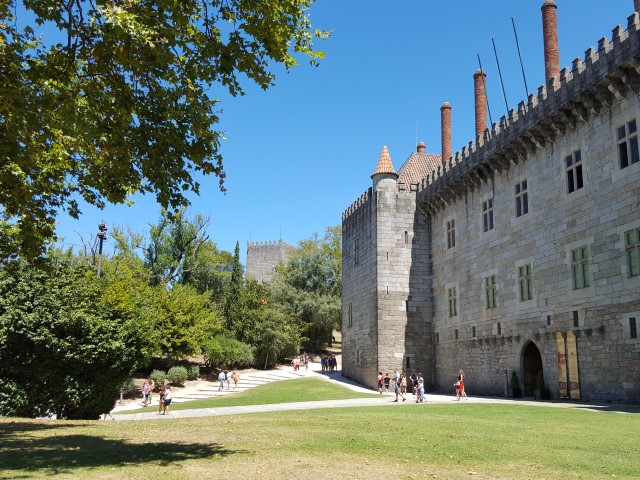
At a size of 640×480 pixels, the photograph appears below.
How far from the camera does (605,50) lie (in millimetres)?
20609

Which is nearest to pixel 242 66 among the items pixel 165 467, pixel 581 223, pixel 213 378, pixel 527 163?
pixel 165 467

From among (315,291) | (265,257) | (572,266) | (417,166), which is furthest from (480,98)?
(265,257)

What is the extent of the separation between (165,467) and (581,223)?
1835 centimetres

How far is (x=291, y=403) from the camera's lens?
2659 centimetres

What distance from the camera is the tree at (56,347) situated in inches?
743

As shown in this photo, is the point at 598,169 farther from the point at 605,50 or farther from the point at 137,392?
the point at 137,392

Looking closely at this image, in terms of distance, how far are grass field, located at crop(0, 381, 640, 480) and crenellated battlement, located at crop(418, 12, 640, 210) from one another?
11.2 meters

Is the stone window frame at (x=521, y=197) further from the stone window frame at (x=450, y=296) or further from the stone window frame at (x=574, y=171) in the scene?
the stone window frame at (x=450, y=296)

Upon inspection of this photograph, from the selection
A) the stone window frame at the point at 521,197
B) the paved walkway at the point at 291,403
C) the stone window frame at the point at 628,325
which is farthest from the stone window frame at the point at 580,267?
the paved walkway at the point at 291,403

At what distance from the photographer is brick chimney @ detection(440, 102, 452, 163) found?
126 feet

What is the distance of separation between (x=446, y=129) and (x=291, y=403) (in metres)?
21.1

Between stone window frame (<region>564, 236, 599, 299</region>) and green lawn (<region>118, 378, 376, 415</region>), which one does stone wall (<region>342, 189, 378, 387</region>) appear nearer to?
green lawn (<region>118, 378, 376, 415</region>)

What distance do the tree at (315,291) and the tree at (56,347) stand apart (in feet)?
119

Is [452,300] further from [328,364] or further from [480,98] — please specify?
[328,364]
